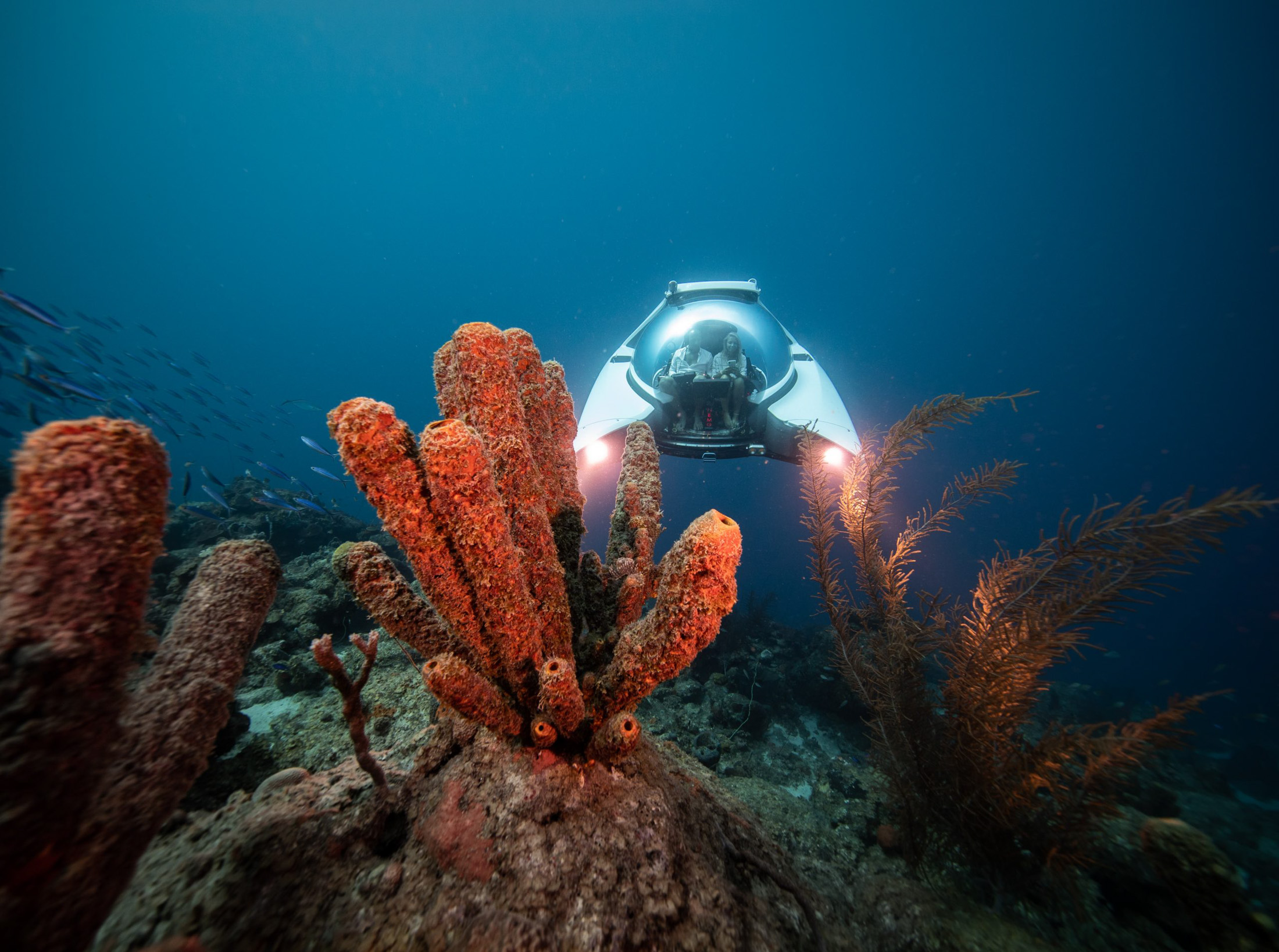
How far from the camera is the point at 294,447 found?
281ft

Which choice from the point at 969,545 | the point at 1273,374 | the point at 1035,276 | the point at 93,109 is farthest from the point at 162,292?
the point at 1273,374

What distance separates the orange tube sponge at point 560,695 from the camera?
63.2 inches

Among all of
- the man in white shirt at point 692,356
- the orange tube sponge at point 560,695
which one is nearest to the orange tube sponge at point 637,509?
the orange tube sponge at point 560,695

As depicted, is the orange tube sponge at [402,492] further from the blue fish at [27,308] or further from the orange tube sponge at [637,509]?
the blue fish at [27,308]

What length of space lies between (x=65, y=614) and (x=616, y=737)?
59.1 inches

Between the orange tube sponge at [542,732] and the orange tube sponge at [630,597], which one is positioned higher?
the orange tube sponge at [630,597]

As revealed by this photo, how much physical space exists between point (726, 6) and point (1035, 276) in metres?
52.6

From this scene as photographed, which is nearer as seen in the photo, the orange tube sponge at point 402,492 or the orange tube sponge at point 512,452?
the orange tube sponge at point 402,492

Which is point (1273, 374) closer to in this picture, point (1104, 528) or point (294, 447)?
point (1104, 528)

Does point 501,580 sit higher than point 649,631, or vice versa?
point 501,580

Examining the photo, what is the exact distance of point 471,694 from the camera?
1.62 metres

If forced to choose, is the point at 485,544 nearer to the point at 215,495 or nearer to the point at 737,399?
the point at 737,399

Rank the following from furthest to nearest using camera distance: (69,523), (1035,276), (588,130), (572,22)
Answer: (588,130) → (572,22) → (1035,276) → (69,523)

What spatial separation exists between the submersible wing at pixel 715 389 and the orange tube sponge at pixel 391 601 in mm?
5974
